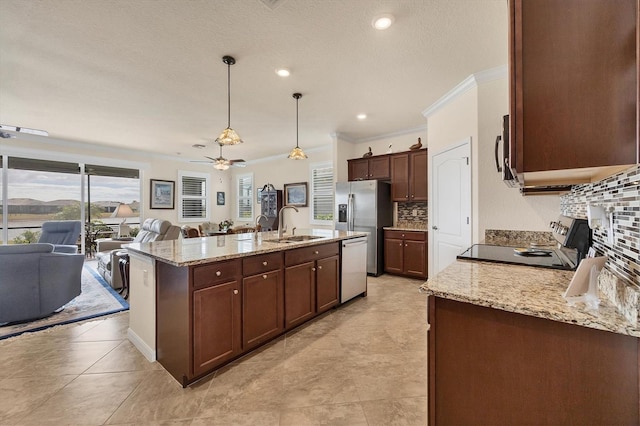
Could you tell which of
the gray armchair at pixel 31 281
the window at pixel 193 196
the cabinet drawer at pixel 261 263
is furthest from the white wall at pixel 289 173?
the gray armchair at pixel 31 281

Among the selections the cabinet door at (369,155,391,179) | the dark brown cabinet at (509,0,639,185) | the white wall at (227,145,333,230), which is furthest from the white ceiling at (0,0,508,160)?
the white wall at (227,145,333,230)

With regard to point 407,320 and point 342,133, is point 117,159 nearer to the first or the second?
point 342,133

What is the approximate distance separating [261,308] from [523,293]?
6.17ft

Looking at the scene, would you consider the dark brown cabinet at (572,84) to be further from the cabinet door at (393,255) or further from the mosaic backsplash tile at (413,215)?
the mosaic backsplash tile at (413,215)

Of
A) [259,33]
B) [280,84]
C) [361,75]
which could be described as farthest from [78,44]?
[361,75]

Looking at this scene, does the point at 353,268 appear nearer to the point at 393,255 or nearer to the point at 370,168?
the point at 393,255

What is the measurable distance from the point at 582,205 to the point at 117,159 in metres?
7.95

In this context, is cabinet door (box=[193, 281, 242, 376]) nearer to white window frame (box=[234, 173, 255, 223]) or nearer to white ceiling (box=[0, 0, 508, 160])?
white ceiling (box=[0, 0, 508, 160])

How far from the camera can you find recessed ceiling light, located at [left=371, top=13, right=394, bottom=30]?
2069 millimetres

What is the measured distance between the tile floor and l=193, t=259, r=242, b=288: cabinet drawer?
0.69 m

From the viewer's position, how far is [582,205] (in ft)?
5.49

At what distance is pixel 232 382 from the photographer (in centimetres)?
193

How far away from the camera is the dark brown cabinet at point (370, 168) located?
5.05 metres

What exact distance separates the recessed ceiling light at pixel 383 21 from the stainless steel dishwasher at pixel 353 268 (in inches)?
86.1
